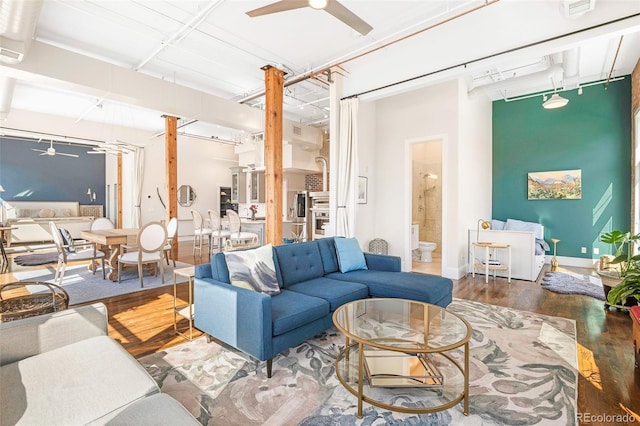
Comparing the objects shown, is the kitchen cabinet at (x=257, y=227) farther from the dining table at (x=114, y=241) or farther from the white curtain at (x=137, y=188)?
the white curtain at (x=137, y=188)

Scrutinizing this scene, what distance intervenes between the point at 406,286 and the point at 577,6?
3.14m

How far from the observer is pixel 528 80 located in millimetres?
5414

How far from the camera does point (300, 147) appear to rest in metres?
7.66

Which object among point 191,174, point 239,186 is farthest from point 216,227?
point 191,174

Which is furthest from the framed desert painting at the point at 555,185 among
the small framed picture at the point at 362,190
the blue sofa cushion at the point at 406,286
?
the blue sofa cushion at the point at 406,286

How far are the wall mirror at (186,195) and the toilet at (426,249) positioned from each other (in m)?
7.18

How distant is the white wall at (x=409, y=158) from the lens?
5.18m

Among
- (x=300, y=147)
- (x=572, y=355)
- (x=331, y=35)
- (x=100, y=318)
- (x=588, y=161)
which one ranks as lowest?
(x=572, y=355)

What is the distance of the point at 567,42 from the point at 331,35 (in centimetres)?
258

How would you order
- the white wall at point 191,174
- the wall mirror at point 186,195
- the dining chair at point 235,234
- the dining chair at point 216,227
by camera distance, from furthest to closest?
the wall mirror at point 186,195 < the white wall at point 191,174 < the dining chair at point 216,227 < the dining chair at point 235,234

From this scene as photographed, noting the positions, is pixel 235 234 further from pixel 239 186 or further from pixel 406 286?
pixel 406 286

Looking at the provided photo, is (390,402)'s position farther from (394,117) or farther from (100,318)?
(394,117)

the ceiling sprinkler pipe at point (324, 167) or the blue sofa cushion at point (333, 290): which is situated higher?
the ceiling sprinkler pipe at point (324, 167)

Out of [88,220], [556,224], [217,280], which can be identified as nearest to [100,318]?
[217,280]
